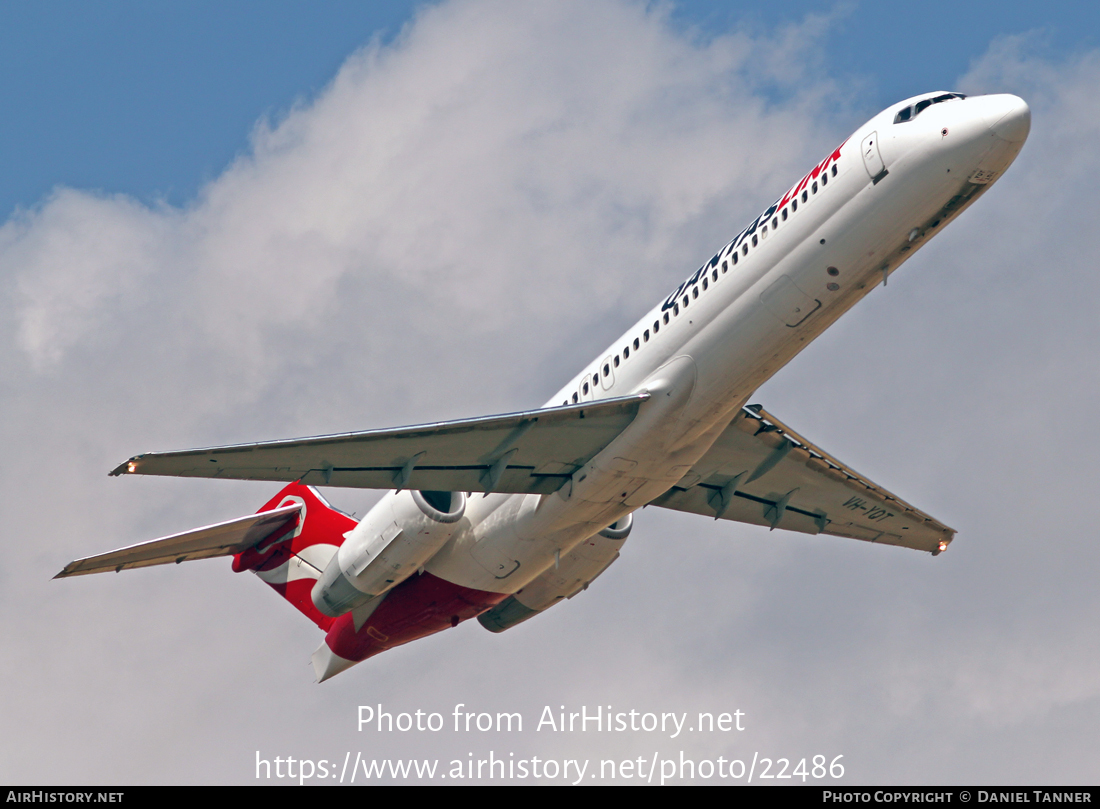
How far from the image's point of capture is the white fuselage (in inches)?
979

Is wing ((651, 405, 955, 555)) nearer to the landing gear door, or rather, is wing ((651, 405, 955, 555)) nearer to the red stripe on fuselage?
the red stripe on fuselage

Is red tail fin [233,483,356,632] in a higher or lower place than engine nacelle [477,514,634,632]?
higher

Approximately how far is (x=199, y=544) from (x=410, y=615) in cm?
625

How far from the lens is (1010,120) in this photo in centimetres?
2430

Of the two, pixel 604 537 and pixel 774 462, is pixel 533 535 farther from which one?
pixel 774 462

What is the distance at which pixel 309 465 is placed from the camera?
27.5 metres

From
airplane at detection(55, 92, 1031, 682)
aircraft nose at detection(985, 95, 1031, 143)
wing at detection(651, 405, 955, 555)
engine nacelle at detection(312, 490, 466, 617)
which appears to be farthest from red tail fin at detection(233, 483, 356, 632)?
aircraft nose at detection(985, 95, 1031, 143)

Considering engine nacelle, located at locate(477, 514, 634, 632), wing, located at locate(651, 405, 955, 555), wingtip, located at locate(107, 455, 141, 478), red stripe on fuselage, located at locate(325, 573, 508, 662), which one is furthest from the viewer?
engine nacelle, located at locate(477, 514, 634, 632)

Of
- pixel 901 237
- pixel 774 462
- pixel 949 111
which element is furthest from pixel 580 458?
pixel 949 111

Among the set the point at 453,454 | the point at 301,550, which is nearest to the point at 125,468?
the point at 453,454

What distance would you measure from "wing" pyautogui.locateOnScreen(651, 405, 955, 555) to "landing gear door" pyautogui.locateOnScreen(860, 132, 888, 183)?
6822 mm

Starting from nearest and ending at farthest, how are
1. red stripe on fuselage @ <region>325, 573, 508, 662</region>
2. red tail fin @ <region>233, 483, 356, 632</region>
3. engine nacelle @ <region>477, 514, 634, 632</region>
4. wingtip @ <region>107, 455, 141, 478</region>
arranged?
wingtip @ <region>107, 455, 141, 478</region> < red stripe on fuselage @ <region>325, 573, 508, 662</region> < engine nacelle @ <region>477, 514, 634, 632</region> < red tail fin @ <region>233, 483, 356, 632</region>

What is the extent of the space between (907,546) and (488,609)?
38.2 feet

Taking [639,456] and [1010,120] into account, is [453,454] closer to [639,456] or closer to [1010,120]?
[639,456]
